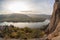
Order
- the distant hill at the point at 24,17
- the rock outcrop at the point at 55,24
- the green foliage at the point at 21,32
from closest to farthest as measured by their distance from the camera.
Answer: the rock outcrop at the point at 55,24 < the green foliage at the point at 21,32 < the distant hill at the point at 24,17

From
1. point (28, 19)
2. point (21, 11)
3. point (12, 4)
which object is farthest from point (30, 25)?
point (12, 4)

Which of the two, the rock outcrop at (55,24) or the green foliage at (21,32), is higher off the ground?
the rock outcrop at (55,24)

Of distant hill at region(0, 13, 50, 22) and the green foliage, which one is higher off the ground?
distant hill at region(0, 13, 50, 22)

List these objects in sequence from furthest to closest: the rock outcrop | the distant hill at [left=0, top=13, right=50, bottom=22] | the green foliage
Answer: the distant hill at [left=0, top=13, right=50, bottom=22], the green foliage, the rock outcrop

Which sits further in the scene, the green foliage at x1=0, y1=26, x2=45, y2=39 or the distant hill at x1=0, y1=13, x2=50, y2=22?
the distant hill at x1=0, y1=13, x2=50, y2=22

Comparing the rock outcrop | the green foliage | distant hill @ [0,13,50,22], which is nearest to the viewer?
the rock outcrop

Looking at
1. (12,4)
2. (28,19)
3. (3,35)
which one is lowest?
(3,35)

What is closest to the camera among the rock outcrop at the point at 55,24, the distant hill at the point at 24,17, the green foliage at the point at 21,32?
the rock outcrop at the point at 55,24

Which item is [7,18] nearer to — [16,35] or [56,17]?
[16,35]
